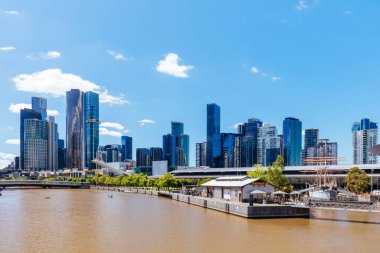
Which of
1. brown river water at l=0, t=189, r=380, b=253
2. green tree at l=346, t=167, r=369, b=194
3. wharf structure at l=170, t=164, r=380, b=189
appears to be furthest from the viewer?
wharf structure at l=170, t=164, r=380, b=189

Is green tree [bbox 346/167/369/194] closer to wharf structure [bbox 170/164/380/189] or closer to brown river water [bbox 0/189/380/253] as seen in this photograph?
wharf structure [bbox 170/164/380/189]

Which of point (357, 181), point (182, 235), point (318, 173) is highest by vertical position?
point (357, 181)

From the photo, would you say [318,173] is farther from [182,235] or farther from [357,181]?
[182,235]

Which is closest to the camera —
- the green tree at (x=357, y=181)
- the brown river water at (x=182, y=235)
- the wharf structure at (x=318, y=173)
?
the brown river water at (x=182, y=235)

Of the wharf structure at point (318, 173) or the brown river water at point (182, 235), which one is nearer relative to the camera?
the brown river water at point (182, 235)

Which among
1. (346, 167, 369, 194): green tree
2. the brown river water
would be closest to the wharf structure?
(346, 167, 369, 194): green tree

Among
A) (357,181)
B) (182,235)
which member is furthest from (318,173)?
(182,235)

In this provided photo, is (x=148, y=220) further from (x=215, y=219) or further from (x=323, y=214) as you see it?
(x=323, y=214)

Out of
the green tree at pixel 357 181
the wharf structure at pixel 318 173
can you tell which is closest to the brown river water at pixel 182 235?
the green tree at pixel 357 181

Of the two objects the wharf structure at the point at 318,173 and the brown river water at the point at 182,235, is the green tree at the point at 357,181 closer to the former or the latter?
the wharf structure at the point at 318,173

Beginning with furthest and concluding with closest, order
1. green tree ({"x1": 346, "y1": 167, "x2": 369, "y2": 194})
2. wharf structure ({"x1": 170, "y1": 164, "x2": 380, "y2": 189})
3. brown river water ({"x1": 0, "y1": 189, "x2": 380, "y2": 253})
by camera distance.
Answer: wharf structure ({"x1": 170, "y1": 164, "x2": 380, "y2": 189}), green tree ({"x1": 346, "y1": 167, "x2": 369, "y2": 194}), brown river water ({"x1": 0, "y1": 189, "x2": 380, "y2": 253})

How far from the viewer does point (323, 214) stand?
67250 millimetres

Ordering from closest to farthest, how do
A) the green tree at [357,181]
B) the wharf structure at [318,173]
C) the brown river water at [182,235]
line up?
the brown river water at [182,235]
the green tree at [357,181]
the wharf structure at [318,173]

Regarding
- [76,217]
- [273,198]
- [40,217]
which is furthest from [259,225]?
[40,217]
